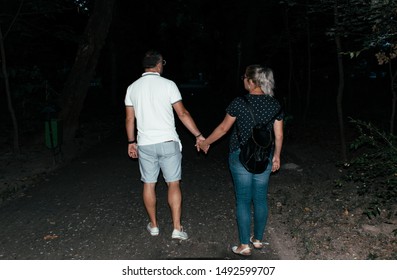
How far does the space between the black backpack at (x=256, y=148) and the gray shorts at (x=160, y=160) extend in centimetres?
88

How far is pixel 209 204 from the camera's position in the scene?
678 cm

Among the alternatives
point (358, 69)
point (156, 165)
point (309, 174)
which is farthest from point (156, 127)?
point (358, 69)

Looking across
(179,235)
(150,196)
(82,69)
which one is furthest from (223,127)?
(82,69)

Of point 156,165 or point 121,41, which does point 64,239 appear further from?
point 121,41

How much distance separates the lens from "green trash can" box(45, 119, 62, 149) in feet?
31.6

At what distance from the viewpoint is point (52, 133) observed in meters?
9.67

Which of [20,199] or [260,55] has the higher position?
[260,55]

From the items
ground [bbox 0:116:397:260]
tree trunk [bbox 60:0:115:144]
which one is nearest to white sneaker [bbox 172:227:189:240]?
ground [bbox 0:116:397:260]

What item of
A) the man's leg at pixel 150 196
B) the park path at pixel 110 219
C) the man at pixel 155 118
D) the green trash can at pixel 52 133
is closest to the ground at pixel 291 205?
the park path at pixel 110 219

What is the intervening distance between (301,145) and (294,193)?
4935 mm

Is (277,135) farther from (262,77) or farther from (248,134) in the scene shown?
(262,77)

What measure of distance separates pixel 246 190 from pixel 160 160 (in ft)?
3.46

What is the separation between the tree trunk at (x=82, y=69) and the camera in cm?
1301

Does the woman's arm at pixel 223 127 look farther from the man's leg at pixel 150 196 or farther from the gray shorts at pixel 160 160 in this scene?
the man's leg at pixel 150 196
